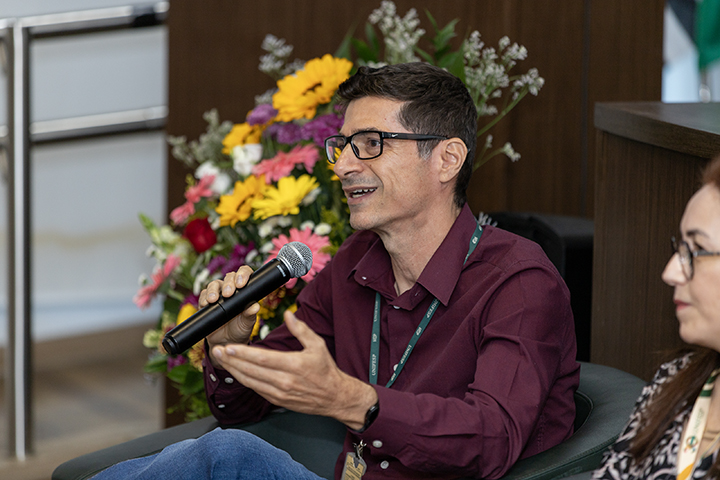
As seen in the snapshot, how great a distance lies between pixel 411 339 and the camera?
1490 mm

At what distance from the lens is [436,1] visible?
2.39 meters

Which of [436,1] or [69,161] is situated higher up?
[436,1]

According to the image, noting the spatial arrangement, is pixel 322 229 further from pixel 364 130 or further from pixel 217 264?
pixel 364 130

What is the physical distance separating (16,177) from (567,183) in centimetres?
187

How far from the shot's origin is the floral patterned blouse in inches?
41.9

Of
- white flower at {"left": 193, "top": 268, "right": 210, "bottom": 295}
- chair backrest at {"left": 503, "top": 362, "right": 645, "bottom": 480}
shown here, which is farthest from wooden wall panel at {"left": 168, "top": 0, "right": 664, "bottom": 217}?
chair backrest at {"left": 503, "top": 362, "right": 645, "bottom": 480}

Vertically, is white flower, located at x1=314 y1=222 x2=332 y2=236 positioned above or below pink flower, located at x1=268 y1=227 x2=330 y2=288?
above

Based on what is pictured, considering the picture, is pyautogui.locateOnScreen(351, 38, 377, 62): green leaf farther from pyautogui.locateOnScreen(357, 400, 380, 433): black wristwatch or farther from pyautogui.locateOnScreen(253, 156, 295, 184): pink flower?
pyautogui.locateOnScreen(357, 400, 380, 433): black wristwatch

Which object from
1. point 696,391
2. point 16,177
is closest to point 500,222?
point 696,391

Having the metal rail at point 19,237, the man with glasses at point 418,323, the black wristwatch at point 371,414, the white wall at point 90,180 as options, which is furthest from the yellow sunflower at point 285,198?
the white wall at point 90,180

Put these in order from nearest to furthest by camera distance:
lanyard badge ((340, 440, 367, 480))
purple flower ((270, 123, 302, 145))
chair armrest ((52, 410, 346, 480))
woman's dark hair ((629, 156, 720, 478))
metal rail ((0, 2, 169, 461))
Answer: woman's dark hair ((629, 156, 720, 478)) → lanyard badge ((340, 440, 367, 480)) → chair armrest ((52, 410, 346, 480)) → purple flower ((270, 123, 302, 145)) → metal rail ((0, 2, 169, 461))

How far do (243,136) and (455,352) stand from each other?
0.99 m

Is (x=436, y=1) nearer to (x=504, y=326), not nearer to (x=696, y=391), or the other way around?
(x=504, y=326)

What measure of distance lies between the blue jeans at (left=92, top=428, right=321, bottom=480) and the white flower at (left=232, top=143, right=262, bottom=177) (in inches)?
34.9
